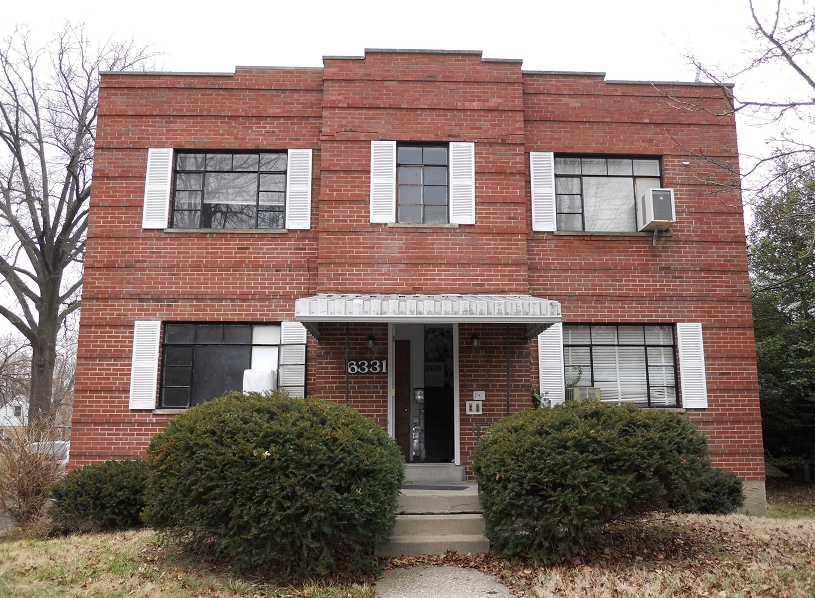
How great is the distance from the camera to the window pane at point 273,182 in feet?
39.4

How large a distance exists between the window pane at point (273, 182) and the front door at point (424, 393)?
3.26 metres

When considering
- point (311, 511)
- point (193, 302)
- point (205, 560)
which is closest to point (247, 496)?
point (311, 511)

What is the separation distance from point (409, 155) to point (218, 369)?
15.9ft

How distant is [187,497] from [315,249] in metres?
5.51

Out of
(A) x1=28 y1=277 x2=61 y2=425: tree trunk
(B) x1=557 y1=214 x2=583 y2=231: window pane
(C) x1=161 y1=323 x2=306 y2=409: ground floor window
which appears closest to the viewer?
(C) x1=161 y1=323 x2=306 y2=409: ground floor window

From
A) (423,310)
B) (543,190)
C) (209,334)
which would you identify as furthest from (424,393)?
(543,190)

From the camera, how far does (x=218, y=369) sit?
11.4 metres

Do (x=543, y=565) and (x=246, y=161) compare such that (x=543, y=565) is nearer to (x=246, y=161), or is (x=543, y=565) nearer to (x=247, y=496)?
(x=247, y=496)

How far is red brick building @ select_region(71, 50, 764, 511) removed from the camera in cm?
1109

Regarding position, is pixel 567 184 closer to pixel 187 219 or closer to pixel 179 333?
pixel 187 219

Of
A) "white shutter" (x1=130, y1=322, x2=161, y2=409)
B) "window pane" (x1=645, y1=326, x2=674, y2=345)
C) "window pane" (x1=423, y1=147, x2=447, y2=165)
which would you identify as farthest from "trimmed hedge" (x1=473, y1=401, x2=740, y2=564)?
"white shutter" (x1=130, y1=322, x2=161, y2=409)

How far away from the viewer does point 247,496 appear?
22.0 feet

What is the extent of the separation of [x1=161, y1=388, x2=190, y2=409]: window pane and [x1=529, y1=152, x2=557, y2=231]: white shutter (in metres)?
6.55

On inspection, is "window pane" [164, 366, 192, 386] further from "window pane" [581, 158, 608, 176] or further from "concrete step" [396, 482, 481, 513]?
"window pane" [581, 158, 608, 176]
